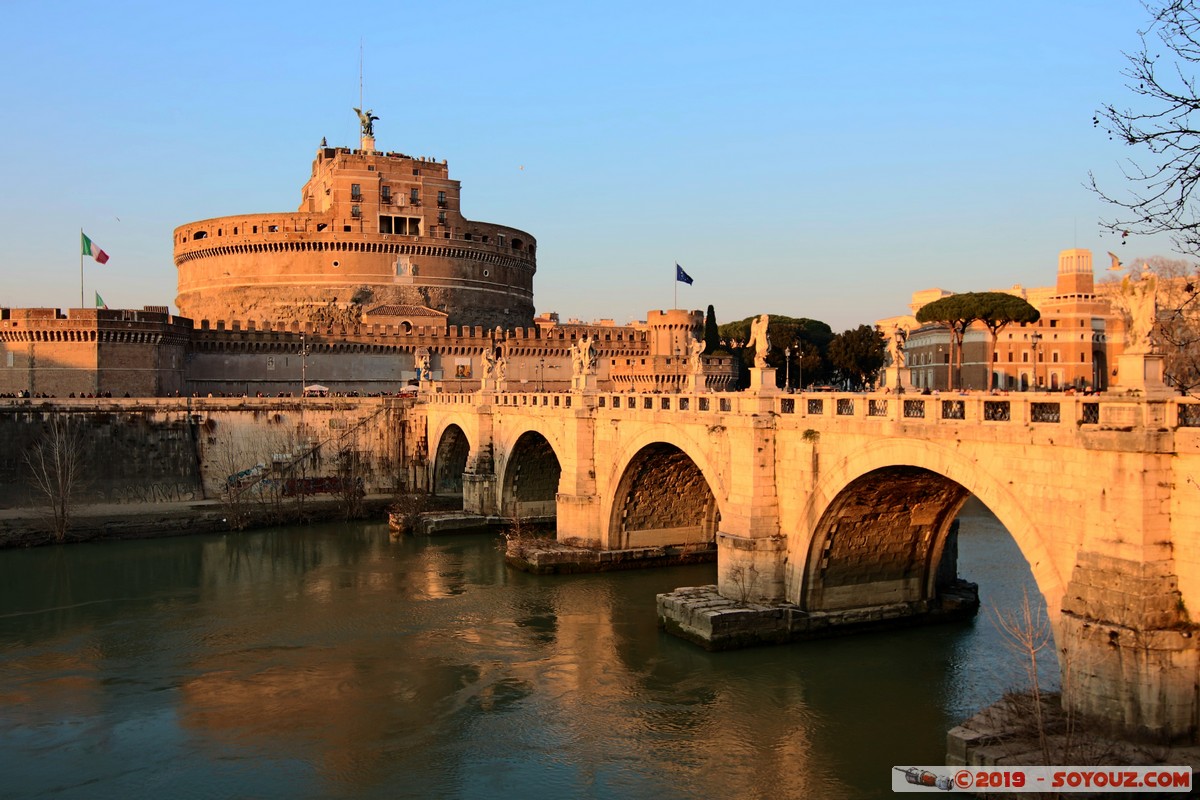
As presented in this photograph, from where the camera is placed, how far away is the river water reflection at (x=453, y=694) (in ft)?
46.5

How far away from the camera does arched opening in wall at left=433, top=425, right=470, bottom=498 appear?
43.4 m

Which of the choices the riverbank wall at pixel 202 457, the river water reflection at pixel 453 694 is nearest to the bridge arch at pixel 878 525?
the river water reflection at pixel 453 694

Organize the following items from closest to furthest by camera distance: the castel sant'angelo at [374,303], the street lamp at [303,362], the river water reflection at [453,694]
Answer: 1. the river water reflection at [453,694]
2. the street lamp at [303,362]
3. the castel sant'angelo at [374,303]

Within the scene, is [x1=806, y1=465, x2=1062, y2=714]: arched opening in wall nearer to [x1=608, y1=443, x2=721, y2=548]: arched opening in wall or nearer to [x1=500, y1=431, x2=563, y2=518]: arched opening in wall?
[x1=608, y1=443, x2=721, y2=548]: arched opening in wall

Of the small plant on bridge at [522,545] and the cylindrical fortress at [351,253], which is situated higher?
the cylindrical fortress at [351,253]

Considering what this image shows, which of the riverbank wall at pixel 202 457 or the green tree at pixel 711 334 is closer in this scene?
the riverbank wall at pixel 202 457

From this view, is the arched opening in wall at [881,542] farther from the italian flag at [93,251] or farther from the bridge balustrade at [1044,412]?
the italian flag at [93,251]

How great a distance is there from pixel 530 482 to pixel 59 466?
17303mm

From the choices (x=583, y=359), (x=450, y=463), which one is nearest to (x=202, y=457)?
(x=450, y=463)

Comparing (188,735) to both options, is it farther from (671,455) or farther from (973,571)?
(973,571)

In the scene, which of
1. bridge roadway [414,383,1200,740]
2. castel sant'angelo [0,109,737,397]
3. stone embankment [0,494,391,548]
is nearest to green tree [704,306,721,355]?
castel sant'angelo [0,109,737,397]

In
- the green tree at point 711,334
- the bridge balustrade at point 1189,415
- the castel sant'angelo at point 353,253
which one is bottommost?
the bridge balustrade at point 1189,415

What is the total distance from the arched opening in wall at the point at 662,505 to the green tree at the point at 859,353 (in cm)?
3387

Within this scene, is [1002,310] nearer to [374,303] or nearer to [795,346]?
[795,346]
